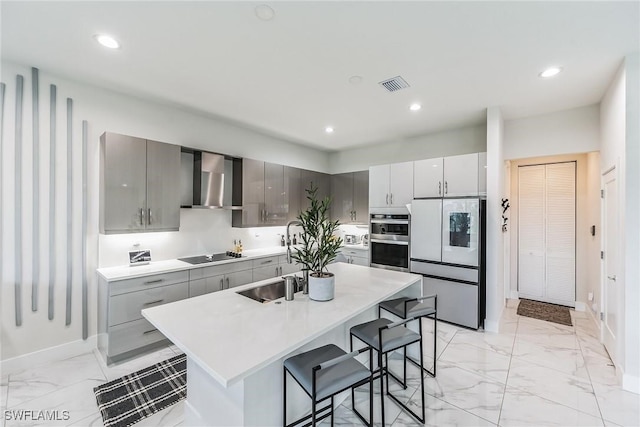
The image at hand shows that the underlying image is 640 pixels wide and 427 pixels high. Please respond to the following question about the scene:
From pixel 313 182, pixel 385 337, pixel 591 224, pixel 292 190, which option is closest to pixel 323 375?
pixel 385 337

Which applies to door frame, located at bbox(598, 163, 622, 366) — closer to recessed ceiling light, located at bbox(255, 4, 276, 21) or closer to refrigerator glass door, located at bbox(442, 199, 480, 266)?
refrigerator glass door, located at bbox(442, 199, 480, 266)

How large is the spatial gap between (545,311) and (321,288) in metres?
4.34

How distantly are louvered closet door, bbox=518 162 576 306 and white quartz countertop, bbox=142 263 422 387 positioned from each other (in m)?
3.98

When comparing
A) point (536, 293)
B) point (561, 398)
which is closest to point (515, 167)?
point (536, 293)

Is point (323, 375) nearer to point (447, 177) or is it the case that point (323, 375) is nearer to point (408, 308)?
point (408, 308)

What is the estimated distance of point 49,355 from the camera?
2.73 metres

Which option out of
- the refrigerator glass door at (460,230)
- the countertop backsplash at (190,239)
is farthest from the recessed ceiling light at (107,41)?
the refrigerator glass door at (460,230)

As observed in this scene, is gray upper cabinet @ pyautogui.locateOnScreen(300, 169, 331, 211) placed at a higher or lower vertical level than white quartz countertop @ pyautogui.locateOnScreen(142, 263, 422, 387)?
higher

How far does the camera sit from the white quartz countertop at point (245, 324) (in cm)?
121

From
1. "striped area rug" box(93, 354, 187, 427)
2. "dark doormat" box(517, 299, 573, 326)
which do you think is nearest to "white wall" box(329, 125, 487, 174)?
"dark doormat" box(517, 299, 573, 326)

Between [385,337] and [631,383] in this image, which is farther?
[631,383]

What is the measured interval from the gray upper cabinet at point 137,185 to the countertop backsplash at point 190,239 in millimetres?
297

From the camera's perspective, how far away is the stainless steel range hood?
3758 millimetres

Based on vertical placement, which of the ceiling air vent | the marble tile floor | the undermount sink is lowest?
the marble tile floor
